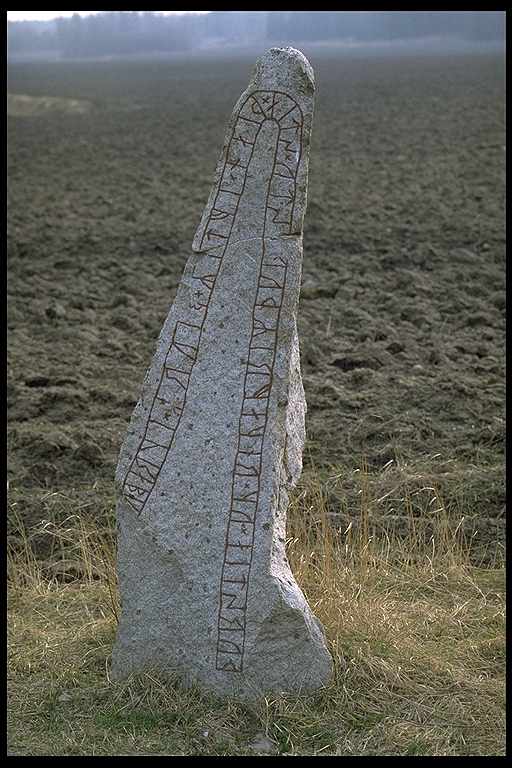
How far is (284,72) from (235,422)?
118cm

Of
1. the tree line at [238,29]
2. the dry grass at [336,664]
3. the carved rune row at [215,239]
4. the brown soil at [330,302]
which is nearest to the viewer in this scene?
the dry grass at [336,664]

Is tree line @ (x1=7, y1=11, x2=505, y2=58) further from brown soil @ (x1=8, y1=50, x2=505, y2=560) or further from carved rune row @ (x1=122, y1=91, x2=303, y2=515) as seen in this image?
carved rune row @ (x1=122, y1=91, x2=303, y2=515)

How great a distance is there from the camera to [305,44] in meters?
114

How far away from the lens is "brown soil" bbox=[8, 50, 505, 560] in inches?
230

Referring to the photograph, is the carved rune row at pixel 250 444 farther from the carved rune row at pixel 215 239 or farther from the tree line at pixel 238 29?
the tree line at pixel 238 29

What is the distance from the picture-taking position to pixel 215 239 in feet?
12.0

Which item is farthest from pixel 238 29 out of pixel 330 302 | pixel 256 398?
pixel 256 398

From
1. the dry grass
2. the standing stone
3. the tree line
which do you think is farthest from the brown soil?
the tree line

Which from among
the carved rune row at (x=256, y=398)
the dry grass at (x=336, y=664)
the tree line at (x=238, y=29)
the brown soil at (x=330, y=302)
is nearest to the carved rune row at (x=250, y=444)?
the carved rune row at (x=256, y=398)

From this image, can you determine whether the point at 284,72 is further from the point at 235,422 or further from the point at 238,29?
the point at 238,29

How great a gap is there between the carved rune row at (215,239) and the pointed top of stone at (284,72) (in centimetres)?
4

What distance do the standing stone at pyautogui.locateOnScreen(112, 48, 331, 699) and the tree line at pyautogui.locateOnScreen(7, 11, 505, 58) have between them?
87.6 m

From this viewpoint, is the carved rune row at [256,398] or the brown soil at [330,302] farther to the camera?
the brown soil at [330,302]

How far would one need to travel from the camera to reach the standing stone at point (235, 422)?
3623 millimetres
